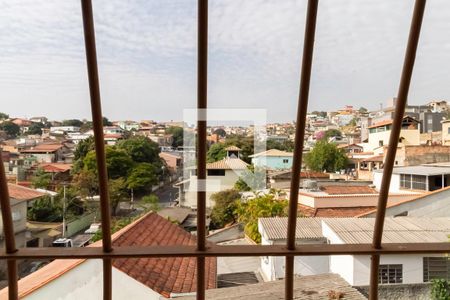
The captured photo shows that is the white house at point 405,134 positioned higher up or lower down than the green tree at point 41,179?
higher up

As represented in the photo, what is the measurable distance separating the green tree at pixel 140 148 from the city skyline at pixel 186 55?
0.57 m

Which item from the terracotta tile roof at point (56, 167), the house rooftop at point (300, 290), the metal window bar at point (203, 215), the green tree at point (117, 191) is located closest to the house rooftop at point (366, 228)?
the house rooftop at point (300, 290)

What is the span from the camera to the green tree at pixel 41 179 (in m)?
3.52

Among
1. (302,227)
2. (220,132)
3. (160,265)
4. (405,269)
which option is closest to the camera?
(220,132)

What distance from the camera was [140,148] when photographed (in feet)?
7.10

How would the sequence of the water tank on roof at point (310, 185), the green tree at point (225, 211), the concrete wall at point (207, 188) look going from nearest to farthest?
the concrete wall at point (207, 188) → the green tree at point (225, 211) → the water tank on roof at point (310, 185)

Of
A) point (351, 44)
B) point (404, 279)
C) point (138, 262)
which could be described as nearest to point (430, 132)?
point (404, 279)

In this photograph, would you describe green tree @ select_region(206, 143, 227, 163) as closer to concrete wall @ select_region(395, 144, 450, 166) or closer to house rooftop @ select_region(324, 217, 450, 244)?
house rooftop @ select_region(324, 217, 450, 244)

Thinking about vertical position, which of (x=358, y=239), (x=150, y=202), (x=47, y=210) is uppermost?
(x=150, y=202)

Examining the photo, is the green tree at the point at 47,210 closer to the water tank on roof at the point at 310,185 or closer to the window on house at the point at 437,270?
the water tank on roof at the point at 310,185

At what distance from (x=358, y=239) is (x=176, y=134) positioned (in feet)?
11.6

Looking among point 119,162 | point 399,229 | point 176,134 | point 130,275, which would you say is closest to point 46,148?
point 119,162

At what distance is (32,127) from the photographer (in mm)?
2172

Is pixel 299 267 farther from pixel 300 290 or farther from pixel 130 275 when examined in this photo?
pixel 130 275
